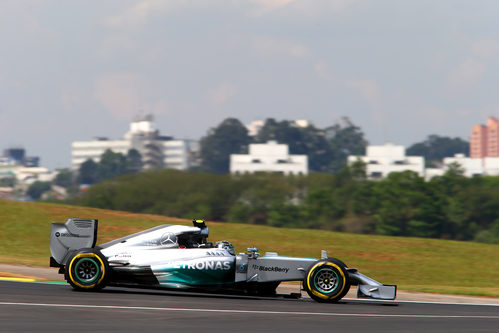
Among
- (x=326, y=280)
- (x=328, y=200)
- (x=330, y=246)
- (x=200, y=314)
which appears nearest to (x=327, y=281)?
(x=326, y=280)

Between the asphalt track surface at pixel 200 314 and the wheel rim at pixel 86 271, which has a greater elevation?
the wheel rim at pixel 86 271

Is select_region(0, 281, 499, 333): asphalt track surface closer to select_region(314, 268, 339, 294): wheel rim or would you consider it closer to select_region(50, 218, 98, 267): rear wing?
select_region(314, 268, 339, 294): wheel rim

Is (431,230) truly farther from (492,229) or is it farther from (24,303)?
(24,303)

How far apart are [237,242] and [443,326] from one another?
19.5 meters

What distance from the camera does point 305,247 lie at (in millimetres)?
32125

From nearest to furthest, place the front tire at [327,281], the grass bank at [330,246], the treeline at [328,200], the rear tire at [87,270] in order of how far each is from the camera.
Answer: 1. the rear tire at [87,270]
2. the front tire at [327,281]
3. the grass bank at [330,246]
4. the treeline at [328,200]

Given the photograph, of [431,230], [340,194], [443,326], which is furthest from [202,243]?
[340,194]

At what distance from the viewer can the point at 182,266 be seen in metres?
14.1

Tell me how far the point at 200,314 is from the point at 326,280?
3.37m

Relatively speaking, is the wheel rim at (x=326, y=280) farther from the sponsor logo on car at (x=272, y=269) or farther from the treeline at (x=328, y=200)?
the treeline at (x=328, y=200)

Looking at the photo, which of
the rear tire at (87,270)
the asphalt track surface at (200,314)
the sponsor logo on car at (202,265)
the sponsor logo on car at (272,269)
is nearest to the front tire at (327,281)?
the asphalt track surface at (200,314)

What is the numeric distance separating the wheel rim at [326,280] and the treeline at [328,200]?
207ft

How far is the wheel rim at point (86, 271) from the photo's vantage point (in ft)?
45.7

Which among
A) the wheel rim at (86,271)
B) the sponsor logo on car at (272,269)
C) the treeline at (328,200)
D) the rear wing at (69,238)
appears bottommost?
the wheel rim at (86,271)
